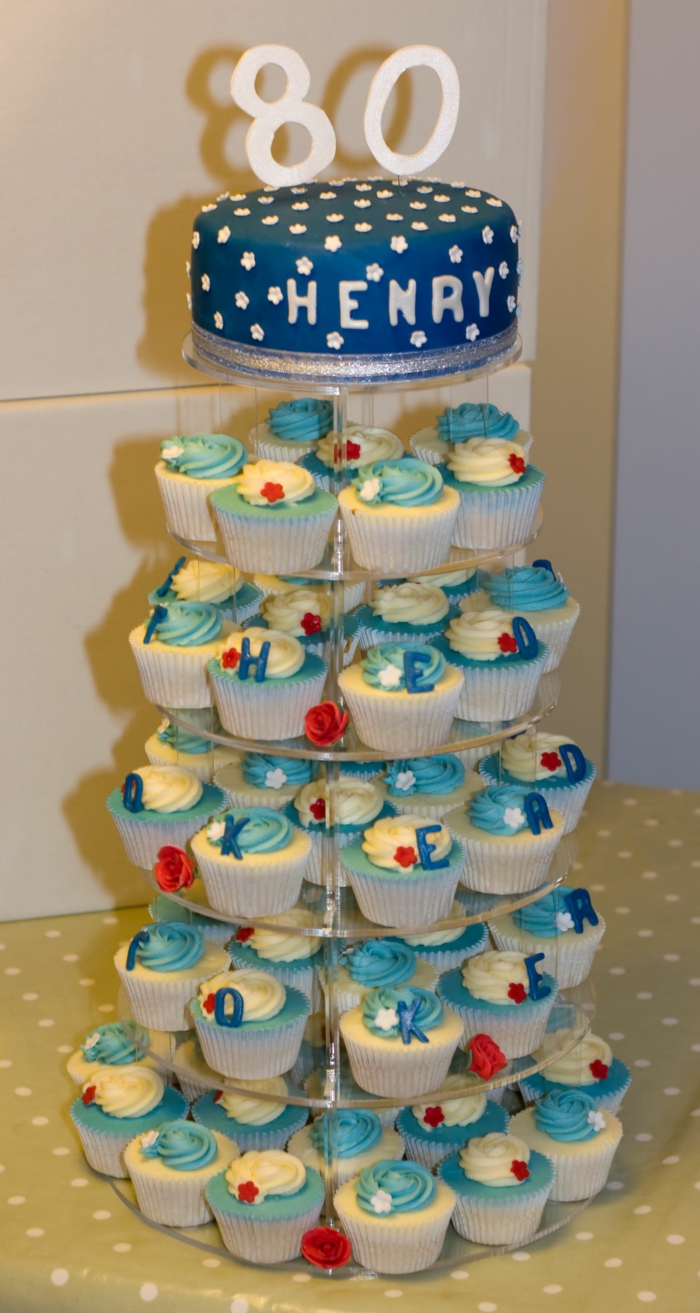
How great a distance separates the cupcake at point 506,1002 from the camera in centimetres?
254

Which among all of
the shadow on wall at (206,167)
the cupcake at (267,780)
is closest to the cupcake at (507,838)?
the cupcake at (267,780)

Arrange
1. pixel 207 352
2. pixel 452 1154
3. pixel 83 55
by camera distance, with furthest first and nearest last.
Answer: pixel 83 55 < pixel 452 1154 < pixel 207 352

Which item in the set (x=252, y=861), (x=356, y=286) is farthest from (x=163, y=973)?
(x=356, y=286)

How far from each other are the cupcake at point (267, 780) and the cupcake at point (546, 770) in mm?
273

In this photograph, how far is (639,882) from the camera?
136 inches

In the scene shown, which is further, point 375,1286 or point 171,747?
point 171,747

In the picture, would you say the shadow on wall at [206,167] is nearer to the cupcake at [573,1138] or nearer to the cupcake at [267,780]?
the cupcake at [267,780]

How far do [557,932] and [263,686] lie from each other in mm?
641

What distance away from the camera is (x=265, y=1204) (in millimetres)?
2439

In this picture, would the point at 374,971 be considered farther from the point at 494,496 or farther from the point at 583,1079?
the point at 494,496

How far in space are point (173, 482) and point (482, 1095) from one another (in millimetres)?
979

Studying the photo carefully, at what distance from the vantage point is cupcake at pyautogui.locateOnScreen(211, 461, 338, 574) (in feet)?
7.49

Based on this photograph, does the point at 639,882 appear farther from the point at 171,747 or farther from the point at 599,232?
the point at 599,232

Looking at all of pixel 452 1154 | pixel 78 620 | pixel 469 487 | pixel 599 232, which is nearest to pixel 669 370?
pixel 599 232
